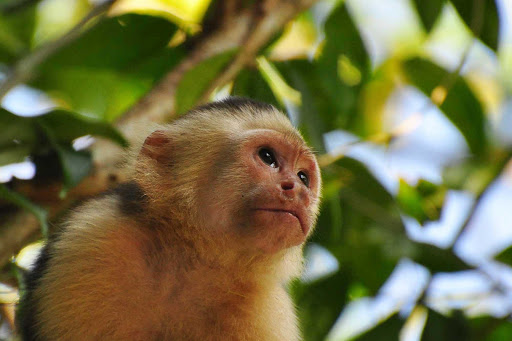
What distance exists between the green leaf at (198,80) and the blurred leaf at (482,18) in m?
1.12

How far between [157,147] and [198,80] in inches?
16.1

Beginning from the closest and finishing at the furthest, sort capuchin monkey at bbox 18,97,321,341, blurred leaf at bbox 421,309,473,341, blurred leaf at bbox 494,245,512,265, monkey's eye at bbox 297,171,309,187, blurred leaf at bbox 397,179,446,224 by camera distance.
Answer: capuchin monkey at bbox 18,97,321,341
monkey's eye at bbox 297,171,309,187
blurred leaf at bbox 421,309,473,341
blurred leaf at bbox 494,245,512,265
blurred leaf at bbox 397,179,446,224

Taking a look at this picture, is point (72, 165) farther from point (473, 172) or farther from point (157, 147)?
point (473, 172)

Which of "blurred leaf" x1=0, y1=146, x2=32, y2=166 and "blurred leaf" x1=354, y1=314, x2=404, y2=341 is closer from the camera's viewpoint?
"blurred leaf" x1=0, y1=146, x2=32, y2=166

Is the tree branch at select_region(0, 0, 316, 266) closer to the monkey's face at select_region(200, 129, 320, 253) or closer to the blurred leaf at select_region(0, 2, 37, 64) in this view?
the monkey's face at select_region(200, 129, 320, 253)

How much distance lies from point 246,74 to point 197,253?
1.09m

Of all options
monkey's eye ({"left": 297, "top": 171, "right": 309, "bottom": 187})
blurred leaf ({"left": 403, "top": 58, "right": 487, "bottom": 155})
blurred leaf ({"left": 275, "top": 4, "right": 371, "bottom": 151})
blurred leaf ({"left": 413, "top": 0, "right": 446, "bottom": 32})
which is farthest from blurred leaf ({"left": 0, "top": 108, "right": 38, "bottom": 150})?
blurred leaf ({"left": 403, "top": 58, "right": 487, "bottom": 155})

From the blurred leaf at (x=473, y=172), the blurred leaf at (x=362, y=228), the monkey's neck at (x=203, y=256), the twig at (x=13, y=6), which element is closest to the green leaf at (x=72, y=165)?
the monkey's neck at (x=203, y=256)

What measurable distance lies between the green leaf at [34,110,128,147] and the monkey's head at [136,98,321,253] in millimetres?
285

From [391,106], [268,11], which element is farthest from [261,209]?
[391,106]

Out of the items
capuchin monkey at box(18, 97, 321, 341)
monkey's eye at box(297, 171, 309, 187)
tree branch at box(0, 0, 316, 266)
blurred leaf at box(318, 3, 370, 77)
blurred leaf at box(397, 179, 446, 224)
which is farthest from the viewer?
blurred leaf at box(397, 179, 446, 224)

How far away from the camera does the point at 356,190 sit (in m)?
3.63

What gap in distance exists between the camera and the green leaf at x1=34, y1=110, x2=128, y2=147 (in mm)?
2648

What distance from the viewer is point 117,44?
3.45 m
